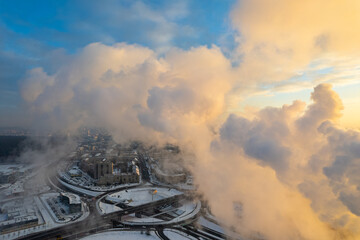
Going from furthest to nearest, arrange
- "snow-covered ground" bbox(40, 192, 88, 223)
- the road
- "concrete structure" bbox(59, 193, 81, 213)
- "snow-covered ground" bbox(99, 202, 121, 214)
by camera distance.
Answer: "snow-covered ground" bbox(99, 202, 121, 214) < "concrete structure" bbox(59, 193, 81, 213) < "snow-covered ground" bbox(40, 192, 88, 223) < the road

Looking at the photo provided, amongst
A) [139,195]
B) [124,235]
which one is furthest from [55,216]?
[139,195]

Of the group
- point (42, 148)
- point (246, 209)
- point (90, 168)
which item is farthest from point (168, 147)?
point (246, 209)

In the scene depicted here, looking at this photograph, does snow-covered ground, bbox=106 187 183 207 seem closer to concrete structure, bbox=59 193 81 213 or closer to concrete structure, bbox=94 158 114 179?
concrete structure, bbox=59 193 81 213

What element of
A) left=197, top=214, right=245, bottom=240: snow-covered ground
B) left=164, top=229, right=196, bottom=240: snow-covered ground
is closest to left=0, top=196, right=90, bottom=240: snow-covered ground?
left=164, top=229, right=196, bottom=240: snow-covered ground

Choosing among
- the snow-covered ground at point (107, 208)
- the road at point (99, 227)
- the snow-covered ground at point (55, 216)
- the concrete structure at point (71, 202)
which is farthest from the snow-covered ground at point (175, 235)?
the concrete structure at point (71, 202)

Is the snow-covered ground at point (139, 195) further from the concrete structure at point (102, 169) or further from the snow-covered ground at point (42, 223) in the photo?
the concrete structure at point (102, 169)

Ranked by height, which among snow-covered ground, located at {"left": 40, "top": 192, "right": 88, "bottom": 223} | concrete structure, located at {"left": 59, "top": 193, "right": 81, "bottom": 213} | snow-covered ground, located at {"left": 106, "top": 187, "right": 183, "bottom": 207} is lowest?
snow-covered ground, located at {"left": 106, "top": 187, "right": 183, "bottom": 207}
